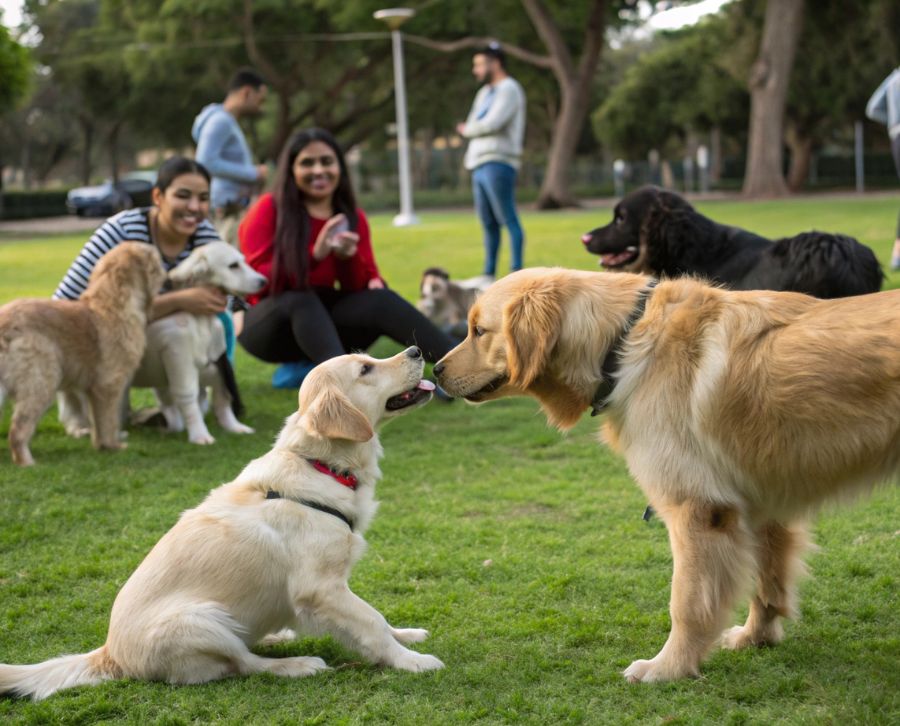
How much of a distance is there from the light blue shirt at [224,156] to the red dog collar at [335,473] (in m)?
6.23

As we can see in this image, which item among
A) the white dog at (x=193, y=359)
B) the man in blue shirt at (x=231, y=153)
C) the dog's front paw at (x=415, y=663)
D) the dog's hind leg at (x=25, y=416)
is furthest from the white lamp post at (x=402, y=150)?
the dog's front paw at (x=415, y=663)

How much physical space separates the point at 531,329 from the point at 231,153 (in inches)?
271

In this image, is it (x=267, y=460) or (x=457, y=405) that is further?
(x=457, y=405)

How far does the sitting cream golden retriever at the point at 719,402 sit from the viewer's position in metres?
3.08

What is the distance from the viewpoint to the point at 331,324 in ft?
23.3

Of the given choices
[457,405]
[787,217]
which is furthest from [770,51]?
[457,405]

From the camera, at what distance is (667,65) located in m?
48.1

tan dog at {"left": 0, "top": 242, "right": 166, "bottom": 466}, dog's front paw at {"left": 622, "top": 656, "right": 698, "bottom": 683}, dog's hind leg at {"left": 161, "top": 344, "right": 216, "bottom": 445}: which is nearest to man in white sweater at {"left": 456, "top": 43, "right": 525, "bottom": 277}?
dog's hind leg at {"left": 161, "top": 344, "right": 216, "bottom": 445}

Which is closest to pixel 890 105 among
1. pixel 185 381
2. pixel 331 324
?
pixel 331 324

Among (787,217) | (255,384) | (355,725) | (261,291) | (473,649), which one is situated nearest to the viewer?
(355,725)

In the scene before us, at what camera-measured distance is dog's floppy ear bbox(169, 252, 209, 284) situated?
275 inches

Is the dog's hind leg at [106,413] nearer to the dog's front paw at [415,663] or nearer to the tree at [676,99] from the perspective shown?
the dog's front paw at [415,663]

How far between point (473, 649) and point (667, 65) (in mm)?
48040

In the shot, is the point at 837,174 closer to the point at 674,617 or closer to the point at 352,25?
the point at 352,25
